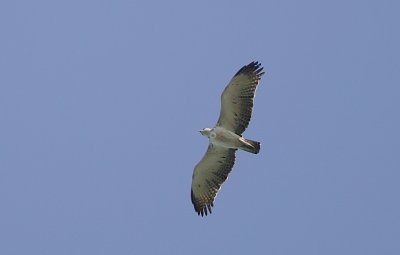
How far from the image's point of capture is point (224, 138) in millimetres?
21938

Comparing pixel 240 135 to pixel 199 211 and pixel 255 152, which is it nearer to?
pixel 255 152

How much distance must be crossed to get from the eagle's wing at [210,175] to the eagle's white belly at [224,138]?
0.41 metres

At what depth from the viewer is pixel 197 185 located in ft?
76.1

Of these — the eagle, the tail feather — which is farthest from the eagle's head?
the tail feather

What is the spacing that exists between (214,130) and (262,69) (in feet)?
7.45

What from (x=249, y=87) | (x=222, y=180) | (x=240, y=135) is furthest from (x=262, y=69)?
(x=222, y=180)

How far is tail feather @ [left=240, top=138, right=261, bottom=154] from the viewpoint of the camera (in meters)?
21.5

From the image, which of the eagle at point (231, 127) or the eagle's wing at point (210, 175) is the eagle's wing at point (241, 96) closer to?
the eagle at point (231, 127)

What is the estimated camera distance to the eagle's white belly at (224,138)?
21.8m

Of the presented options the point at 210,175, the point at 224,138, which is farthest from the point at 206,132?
the point at 210,175

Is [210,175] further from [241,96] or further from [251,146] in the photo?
[241,96]

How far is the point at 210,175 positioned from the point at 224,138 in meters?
1.58

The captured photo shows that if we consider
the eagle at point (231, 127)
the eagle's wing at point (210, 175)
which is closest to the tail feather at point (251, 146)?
the eagle at point (231, 127)

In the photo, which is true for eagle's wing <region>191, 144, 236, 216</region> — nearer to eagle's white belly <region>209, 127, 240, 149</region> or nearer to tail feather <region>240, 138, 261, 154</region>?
eagle's white belly <region>209, 127, 240, 149</region>
